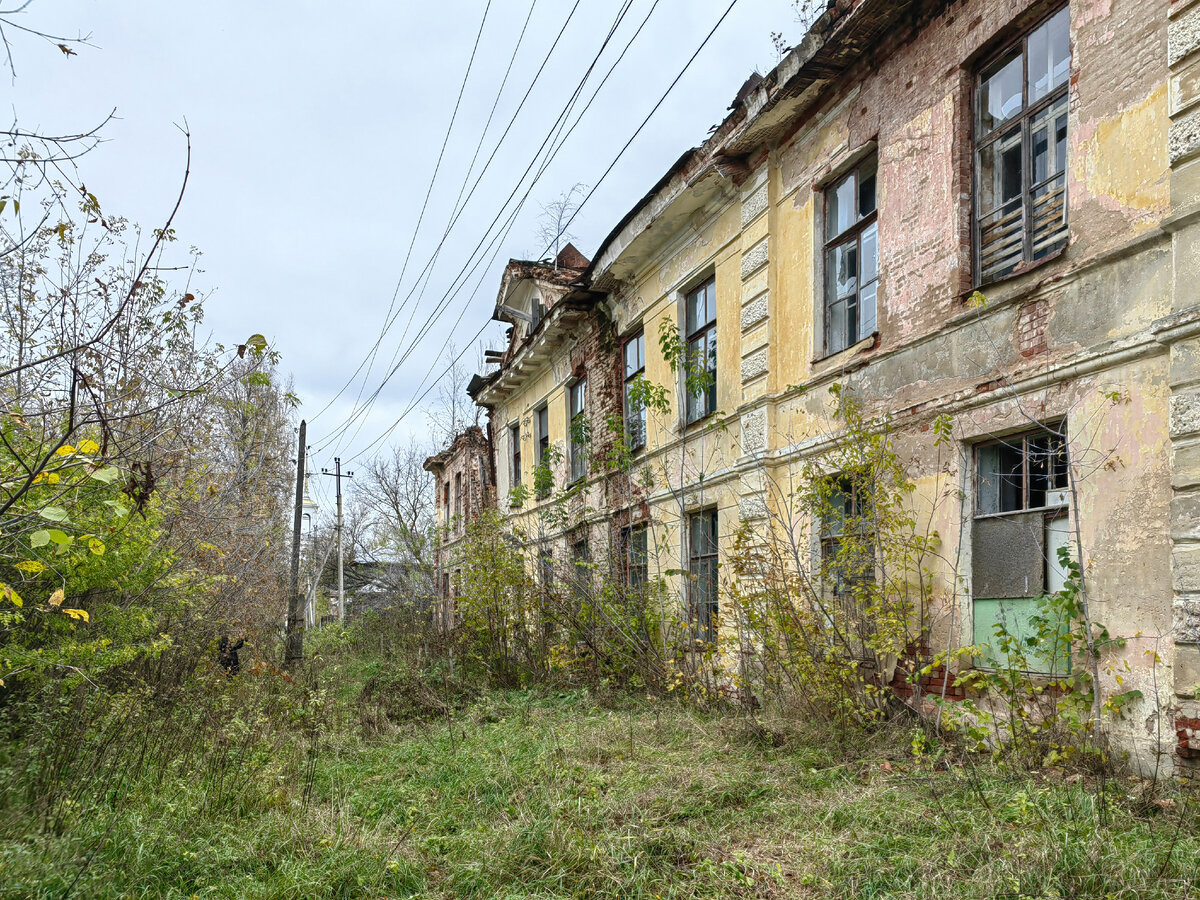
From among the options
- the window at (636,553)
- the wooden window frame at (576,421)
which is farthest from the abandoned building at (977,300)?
the wooden window frame at (576,421)

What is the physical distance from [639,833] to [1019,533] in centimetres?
364

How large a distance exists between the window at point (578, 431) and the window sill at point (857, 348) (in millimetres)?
5883

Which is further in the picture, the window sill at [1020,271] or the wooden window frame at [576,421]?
the wooden window frame at [576,421]

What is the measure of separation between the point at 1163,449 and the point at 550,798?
14.6ft

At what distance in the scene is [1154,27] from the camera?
544 centimetres

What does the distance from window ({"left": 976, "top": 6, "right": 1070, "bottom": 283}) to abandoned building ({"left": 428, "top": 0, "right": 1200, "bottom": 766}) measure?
0.02 m

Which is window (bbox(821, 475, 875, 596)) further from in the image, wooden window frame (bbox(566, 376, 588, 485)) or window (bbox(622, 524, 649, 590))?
wooden window frame (bbox(566, 376, 588, 485))

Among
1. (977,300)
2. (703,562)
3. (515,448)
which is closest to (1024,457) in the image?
(977,300)

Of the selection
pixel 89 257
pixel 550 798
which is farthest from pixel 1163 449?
pixel 89 257

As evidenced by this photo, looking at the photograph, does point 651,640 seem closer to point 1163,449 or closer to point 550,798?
point 550,798

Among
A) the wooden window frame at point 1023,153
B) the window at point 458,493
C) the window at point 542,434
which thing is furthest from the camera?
the window at point 458,493

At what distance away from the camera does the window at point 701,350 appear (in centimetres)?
1065

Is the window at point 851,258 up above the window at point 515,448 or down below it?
above

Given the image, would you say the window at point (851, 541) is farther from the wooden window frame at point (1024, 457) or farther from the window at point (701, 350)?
the window at point (701, 350)
